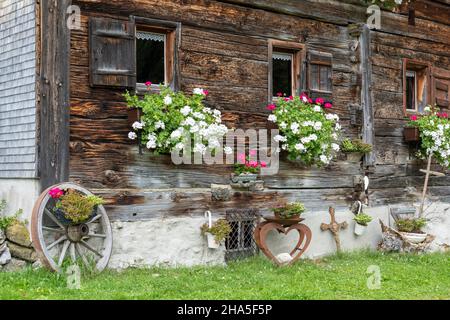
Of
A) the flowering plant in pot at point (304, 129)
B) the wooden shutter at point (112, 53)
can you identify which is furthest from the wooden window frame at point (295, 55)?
the wooden shutter at point (112, 53)

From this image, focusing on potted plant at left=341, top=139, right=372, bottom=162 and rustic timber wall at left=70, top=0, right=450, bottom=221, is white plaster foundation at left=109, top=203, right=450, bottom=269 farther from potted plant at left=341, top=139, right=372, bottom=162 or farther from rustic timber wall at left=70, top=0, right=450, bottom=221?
potted plant at left=341, top=139, right=372, bottom=162

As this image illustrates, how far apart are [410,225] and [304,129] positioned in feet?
9.21

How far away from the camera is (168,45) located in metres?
9.16

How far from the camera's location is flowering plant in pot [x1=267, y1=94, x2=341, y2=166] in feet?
31.8

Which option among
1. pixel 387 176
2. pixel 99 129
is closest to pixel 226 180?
pixel 99 129

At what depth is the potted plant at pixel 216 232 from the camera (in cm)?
900

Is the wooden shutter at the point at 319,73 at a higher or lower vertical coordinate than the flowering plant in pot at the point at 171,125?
higher

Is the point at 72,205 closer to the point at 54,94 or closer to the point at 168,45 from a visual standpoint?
the point at 54,94

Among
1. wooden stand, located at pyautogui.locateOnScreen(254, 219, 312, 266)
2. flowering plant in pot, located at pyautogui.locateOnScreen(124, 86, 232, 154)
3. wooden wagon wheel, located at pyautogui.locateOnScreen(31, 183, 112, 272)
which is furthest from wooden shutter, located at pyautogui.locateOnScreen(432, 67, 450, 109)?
wooden wagon wheel, located at pyautogui.locateOnScreen(31, 183, 112, 272)

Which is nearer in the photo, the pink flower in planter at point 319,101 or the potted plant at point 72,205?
the potted plant at point 72,205

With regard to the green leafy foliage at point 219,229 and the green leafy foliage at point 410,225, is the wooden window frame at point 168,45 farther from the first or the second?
the green leafy foliage at point 410,225

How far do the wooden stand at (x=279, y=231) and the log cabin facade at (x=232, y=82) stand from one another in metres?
0.57

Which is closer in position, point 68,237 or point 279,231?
point 68,237

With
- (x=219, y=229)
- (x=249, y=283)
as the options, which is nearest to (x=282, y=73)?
(x=219, y=229)
